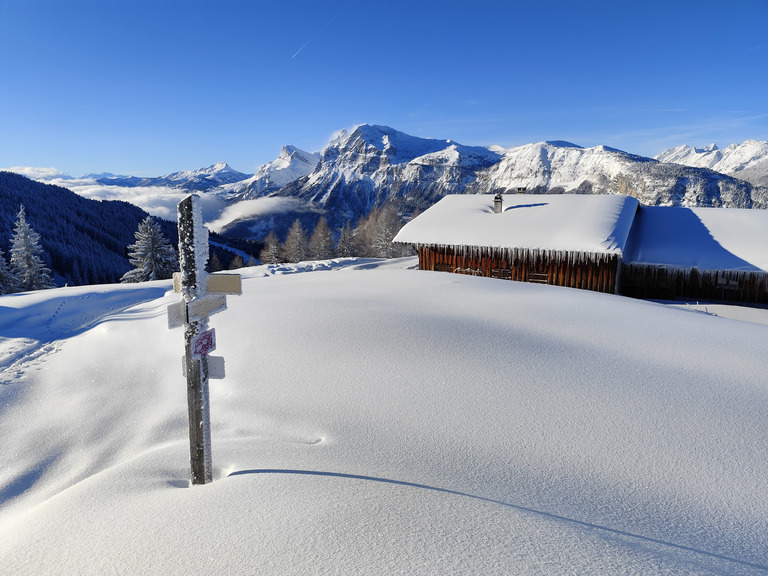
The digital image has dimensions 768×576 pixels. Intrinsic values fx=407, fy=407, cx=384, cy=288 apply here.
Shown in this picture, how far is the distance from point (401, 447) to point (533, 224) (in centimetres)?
1999

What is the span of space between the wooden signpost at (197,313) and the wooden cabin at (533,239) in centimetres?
1891

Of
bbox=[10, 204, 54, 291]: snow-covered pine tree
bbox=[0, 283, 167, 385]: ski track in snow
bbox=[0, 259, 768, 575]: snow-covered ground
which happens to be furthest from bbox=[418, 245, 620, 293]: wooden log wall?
bbox=[10, 204, 54, 291]: snow-covered pine tree

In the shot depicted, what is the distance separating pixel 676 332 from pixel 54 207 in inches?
5880

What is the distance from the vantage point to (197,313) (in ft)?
12.9

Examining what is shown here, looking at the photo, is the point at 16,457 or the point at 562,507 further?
the point at 16,457

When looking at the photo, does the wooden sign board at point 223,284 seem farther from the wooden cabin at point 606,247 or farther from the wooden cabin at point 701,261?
the wooden cabin at point 701,261

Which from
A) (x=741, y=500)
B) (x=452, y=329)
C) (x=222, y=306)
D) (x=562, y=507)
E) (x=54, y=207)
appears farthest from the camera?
(x=54, y=207)

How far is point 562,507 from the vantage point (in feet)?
11.9

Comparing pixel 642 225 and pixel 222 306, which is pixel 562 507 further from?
pixel 642 225

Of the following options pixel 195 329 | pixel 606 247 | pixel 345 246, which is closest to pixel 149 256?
pixel 345 246

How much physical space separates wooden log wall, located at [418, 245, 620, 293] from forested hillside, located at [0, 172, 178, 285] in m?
74.3

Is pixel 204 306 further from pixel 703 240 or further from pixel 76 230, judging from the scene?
pixel 76 230

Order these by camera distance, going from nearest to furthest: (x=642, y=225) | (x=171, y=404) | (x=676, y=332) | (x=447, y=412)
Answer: (x=447, y=412), (x=171, y=404), (x=676, y=332), (x=642, y=225)

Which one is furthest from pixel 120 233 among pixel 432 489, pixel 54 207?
pixel 432 489
